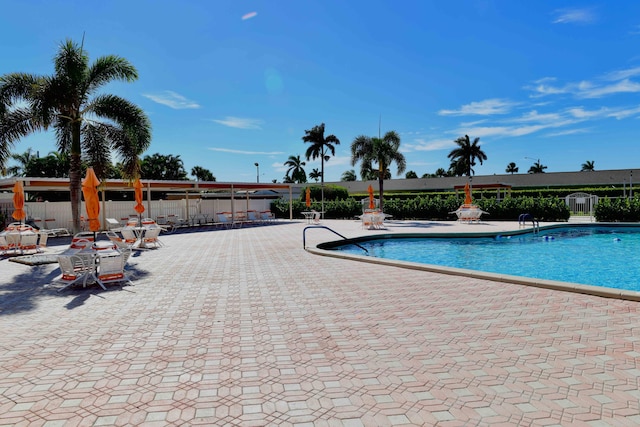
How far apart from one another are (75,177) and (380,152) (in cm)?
1889

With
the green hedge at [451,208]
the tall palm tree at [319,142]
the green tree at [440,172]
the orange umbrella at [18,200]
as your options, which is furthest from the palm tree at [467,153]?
the orange umbrella at [18,200]

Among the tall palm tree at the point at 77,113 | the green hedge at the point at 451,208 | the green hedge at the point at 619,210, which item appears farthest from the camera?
the green hedge at the point at 451,208

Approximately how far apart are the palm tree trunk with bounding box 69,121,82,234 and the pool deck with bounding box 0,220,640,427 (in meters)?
5.61

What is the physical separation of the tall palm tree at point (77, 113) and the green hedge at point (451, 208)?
658 inches

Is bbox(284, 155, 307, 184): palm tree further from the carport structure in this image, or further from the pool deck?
the pool deck

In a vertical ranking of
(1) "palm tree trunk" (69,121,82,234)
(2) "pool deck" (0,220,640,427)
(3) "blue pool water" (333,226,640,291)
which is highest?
(1) "palm tree trunk" (69,121,82,234)

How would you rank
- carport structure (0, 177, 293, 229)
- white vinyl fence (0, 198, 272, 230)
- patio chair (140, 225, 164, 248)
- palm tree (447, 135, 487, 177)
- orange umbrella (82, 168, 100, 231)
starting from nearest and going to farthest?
orange umbrella (82, 168, 100, 231)
patio chair (140, 225, 164, 248)
carport structure (0, 177, 293, 229)
white vinyl fence (0, 198, 272, 230)
palm tree (447, 135, 487, 177)

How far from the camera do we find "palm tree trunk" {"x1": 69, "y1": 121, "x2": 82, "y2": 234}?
11.7 meters

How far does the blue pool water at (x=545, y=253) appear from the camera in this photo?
937 cm

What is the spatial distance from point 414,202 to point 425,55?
424 inches

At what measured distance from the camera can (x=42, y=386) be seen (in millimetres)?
3234

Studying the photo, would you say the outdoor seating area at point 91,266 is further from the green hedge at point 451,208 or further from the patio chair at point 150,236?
the green hedge at point 451,208

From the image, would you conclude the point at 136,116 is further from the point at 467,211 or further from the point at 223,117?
the point at 467,211

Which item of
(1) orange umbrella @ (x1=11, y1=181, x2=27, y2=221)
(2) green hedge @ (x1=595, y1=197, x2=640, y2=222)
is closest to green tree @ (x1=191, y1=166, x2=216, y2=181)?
(1) orange umbrella @ (x1=11, y1=181, x2=27, y2=221)
